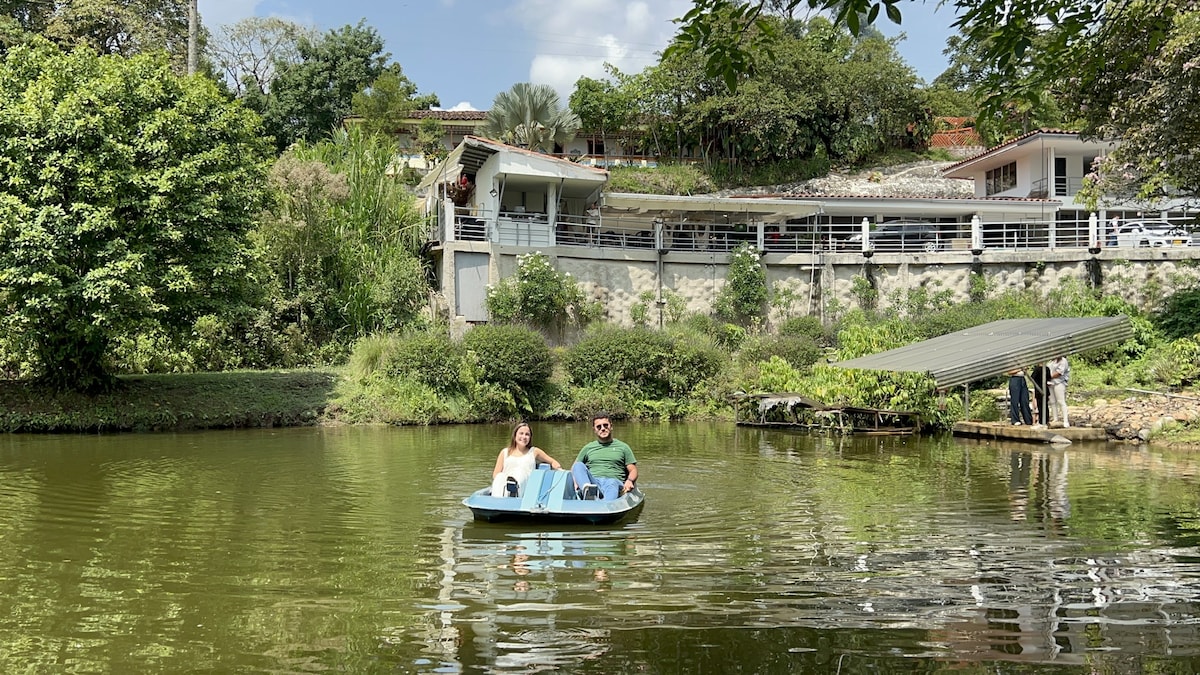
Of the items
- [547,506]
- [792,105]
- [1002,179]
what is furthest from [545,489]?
[792,105]

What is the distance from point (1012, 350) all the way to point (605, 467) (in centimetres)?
1088

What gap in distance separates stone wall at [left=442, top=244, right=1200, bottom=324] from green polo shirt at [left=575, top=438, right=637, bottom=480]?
63.7ft

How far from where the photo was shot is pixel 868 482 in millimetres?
14102

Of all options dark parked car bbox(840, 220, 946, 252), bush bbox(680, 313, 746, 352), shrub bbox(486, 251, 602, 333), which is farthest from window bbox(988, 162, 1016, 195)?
shrub bbox(486, 251, 602, 333)

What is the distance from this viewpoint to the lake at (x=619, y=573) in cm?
605

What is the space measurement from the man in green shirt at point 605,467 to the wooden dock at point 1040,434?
11.0 metres

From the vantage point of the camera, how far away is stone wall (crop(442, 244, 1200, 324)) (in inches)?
1200

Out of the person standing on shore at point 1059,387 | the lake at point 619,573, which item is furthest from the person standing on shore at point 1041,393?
the lake at point 619,573

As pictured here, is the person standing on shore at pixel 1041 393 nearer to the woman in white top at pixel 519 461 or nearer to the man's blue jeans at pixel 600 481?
the man's blue jeans at pixel 600 481

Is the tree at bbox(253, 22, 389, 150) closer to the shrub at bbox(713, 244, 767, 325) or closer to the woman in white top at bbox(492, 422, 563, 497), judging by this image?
the shrub at bbox(713, 244, 767, 325)

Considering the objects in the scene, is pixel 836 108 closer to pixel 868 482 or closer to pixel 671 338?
pixel 671 338

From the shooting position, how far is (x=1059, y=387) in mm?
20156

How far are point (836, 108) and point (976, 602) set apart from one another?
4481 centimetres

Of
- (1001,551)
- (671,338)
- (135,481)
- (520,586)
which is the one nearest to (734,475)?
(1001,551)
